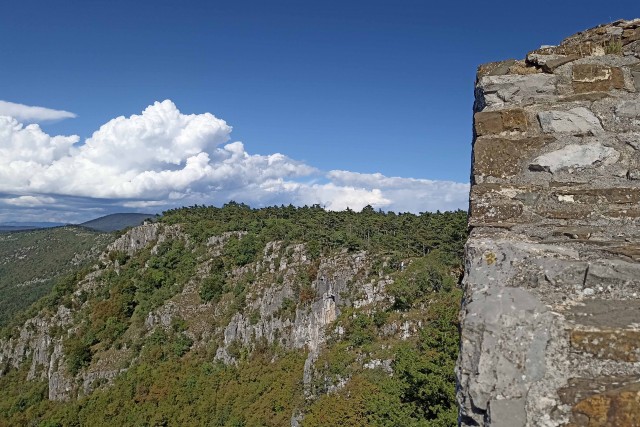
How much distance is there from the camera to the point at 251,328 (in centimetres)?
5228

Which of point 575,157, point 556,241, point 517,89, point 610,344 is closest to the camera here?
point 610,344

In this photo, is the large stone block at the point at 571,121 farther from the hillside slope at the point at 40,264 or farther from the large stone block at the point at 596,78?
the hillside slope at the point at 40,264

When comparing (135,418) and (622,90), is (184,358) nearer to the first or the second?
(135,418)

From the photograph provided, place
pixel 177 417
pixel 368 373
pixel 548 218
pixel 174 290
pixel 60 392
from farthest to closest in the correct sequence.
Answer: pixel 174 290, pixel 60 392, pixel 177 417, pixel 368 373, pixel 548 218

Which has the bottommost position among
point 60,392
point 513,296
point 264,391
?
point 60,392

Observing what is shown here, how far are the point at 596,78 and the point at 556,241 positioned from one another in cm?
156

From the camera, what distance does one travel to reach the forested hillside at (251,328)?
26172 millimetres

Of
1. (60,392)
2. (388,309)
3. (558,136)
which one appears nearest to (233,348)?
(388,309)

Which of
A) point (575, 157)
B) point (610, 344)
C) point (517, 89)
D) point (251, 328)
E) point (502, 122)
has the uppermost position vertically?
point (517, 89)

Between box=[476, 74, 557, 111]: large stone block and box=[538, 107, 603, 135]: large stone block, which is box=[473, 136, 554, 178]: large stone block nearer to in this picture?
box=[538, 107, 603, 135]: large stone block

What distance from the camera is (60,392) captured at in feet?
205

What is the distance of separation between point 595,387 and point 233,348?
178ft

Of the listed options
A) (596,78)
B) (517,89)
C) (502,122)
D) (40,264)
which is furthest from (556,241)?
(40,264)

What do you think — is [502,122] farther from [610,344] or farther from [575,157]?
[610,344]
